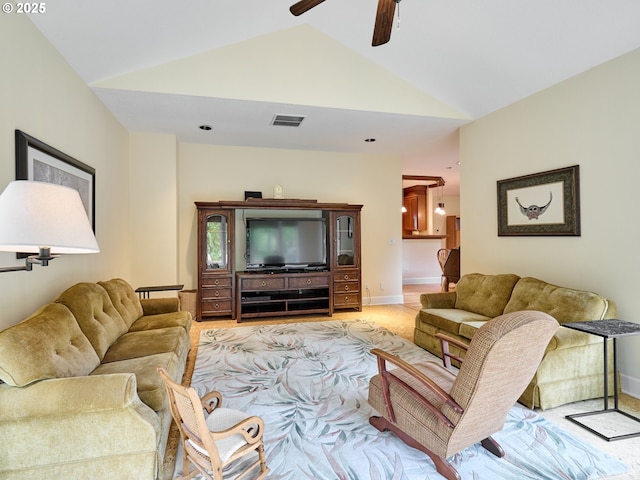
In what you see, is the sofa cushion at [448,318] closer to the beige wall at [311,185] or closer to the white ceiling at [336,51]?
the white ceiling at [336,51]

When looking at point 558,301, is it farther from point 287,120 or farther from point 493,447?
point 287,120

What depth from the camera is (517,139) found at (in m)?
3.90

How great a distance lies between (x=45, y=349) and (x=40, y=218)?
28.8 inches

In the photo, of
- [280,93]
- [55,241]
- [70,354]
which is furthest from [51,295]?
[280,93]

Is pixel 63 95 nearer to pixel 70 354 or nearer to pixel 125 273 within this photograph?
pixel 70 354

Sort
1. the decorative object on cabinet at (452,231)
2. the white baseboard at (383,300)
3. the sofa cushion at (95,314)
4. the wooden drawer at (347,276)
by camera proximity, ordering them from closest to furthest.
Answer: the sofa cushion at (95,314), the wooden drawer at (347,276), the white baseboard at (383,300), the decorative object on cabinet at (452,231)

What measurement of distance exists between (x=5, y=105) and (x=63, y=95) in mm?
903

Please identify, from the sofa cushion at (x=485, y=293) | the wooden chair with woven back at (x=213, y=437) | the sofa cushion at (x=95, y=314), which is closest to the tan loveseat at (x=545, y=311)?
the sofa cushion at (x=485, y=293)

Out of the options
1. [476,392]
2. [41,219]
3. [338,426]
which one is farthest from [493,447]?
[41,219]

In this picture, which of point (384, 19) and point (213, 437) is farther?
point (384, 19)

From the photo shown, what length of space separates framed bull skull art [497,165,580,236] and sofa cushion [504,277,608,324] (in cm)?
63

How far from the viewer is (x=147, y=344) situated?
2607mm

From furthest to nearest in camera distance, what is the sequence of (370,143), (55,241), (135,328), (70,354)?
1. (370,143)
2. (135,328)
3. (70,354)
4. (55,241)

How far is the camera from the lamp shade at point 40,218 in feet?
4.82
